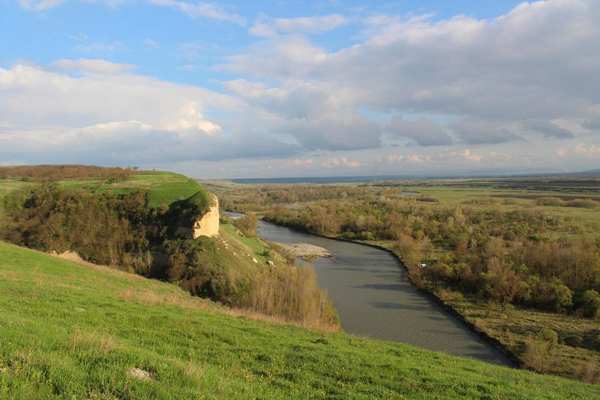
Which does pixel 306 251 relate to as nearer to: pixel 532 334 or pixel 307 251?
pixel 307 251

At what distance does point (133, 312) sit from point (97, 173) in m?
35.1

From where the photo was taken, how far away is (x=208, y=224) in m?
29.5

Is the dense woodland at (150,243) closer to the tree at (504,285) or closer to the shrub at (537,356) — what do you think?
the shrub at (537,356)

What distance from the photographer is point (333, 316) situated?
22906mm

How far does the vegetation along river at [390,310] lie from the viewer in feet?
70.3

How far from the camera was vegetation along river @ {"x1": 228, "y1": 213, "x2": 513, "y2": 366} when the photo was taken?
844 inches

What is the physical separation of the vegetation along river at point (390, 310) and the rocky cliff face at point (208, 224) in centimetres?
1224

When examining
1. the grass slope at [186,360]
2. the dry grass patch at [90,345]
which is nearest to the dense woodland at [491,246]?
the grass slope at [186,360]

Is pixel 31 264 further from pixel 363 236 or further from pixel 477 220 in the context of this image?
pixel 477 220

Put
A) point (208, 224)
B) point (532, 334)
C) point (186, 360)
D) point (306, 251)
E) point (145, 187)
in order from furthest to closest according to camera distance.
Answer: point (306, 251) < point (145, 187) < point (208, 224) < point (532, 334) < point (186, 360)

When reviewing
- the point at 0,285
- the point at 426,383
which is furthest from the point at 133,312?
the point at 426,383

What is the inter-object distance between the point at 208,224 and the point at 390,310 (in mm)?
17113

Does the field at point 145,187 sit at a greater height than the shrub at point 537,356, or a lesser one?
greater

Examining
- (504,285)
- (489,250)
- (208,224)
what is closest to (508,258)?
(489,250)
